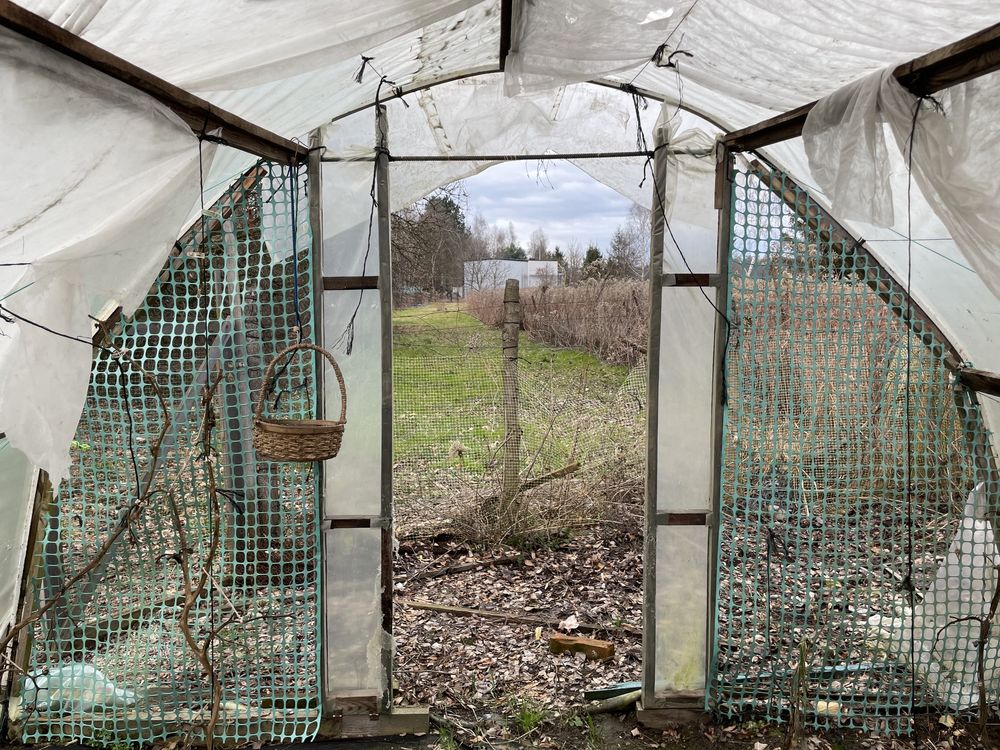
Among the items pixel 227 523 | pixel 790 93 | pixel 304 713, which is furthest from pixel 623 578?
pixel 790 93

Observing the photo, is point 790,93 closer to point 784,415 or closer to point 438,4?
point 438,4

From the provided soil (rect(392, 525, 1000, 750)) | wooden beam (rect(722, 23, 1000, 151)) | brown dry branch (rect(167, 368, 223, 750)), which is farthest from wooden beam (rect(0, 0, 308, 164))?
soil (rect(392, 525, 1000, 750))

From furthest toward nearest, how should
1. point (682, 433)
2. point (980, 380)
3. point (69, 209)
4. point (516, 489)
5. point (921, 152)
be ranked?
1. point (516, 489)
2. point (682, 433)
3. point (980, 380)
4. point (921, 152)
5. point (69, 209)

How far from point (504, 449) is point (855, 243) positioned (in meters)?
2.85

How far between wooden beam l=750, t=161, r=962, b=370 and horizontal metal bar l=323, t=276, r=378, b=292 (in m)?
1.70

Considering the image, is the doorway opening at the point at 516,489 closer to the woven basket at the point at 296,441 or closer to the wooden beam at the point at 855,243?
the wooden beam at the point at 855,243

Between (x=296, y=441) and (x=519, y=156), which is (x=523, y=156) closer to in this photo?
(x=519, y=156)

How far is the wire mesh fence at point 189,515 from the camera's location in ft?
9.73

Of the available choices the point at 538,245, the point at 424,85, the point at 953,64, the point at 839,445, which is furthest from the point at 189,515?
the point at 538,245

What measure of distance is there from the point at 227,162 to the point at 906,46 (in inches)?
92.1

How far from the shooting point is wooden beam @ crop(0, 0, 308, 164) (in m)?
1.37

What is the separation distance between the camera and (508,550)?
4988mm

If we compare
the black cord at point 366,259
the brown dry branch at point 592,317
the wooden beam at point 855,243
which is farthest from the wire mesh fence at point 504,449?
the wooden beam at point 855,243

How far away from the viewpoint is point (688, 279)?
124 inches
